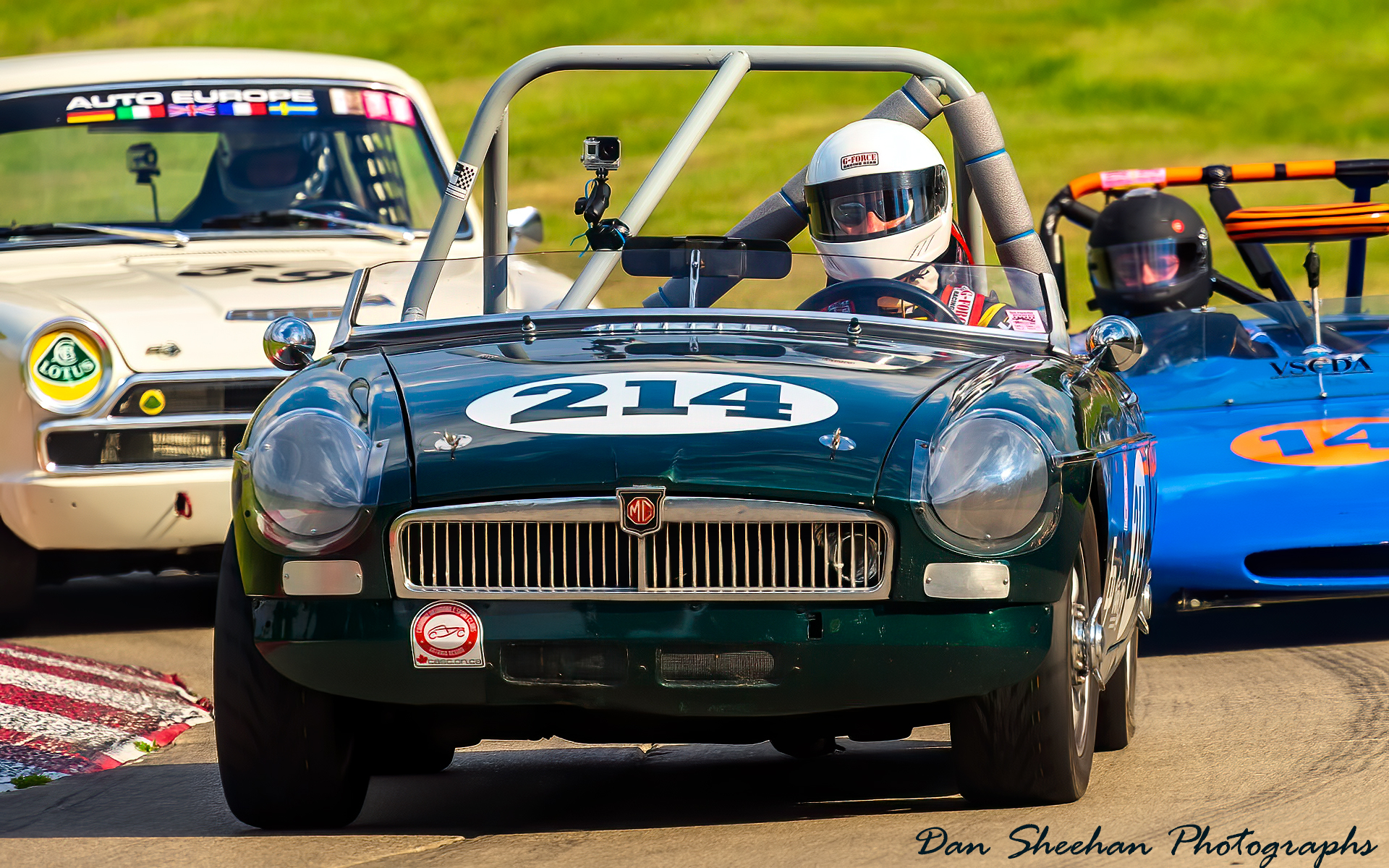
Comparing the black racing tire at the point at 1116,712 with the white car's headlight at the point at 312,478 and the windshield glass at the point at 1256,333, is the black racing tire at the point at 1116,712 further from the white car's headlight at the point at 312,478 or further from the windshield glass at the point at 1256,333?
the windshield glass at the point at 1256,333

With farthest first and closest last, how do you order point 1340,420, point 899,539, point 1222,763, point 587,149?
point 1340,420 → point 587,149 → point 1222,763 → point 899,539

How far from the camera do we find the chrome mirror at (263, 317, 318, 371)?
541cm

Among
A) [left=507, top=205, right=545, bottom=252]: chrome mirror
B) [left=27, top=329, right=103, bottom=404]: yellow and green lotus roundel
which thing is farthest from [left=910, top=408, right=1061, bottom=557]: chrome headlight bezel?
[left=507, top=205, right=545, bottom=252]: chrome mirror

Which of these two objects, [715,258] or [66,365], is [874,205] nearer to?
[715,258]

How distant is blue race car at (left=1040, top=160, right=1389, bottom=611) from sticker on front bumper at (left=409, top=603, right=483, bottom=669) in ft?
11.3

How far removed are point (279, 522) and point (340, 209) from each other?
5.31 metres

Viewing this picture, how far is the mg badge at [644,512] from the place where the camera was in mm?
3986

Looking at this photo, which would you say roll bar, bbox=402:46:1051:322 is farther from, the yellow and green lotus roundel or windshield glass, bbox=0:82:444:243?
windshield glass, bbox=0:82:444:243

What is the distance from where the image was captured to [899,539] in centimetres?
399

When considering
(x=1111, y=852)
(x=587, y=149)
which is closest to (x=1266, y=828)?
(x=1111, y=852)

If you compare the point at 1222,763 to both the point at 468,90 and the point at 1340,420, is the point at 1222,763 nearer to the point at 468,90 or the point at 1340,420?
the point at 1340,420

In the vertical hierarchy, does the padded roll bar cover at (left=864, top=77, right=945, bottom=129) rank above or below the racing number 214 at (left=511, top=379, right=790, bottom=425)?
above

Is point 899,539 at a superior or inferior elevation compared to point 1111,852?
superior

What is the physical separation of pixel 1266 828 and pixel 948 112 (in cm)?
237
